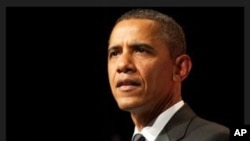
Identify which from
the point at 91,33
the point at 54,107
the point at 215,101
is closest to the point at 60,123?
the point at 54,107

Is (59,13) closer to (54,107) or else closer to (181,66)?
(54,107)

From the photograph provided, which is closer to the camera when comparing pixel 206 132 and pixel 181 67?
pixel 206 132

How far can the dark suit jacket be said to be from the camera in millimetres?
1442

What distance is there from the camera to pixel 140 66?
1496mm

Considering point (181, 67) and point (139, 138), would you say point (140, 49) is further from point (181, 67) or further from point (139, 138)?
point (139, 138)

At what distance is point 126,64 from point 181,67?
184 mm

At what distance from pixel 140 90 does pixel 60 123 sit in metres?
1.30

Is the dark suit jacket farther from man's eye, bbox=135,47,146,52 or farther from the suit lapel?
man's eye, bbox=135,47,146,52

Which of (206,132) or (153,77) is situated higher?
(153,77)

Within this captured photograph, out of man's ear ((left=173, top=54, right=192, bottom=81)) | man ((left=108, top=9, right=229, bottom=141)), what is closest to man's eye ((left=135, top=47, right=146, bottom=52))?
man ((left=108, top=9, right=229, bottom=141))

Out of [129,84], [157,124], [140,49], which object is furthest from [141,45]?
[157,124]

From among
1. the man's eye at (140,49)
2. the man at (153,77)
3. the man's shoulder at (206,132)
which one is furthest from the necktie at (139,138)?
the man's eye at (140,49)

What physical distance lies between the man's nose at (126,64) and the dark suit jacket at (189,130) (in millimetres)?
189

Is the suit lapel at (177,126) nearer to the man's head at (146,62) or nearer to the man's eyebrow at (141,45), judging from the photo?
the man's head at (146,62)
